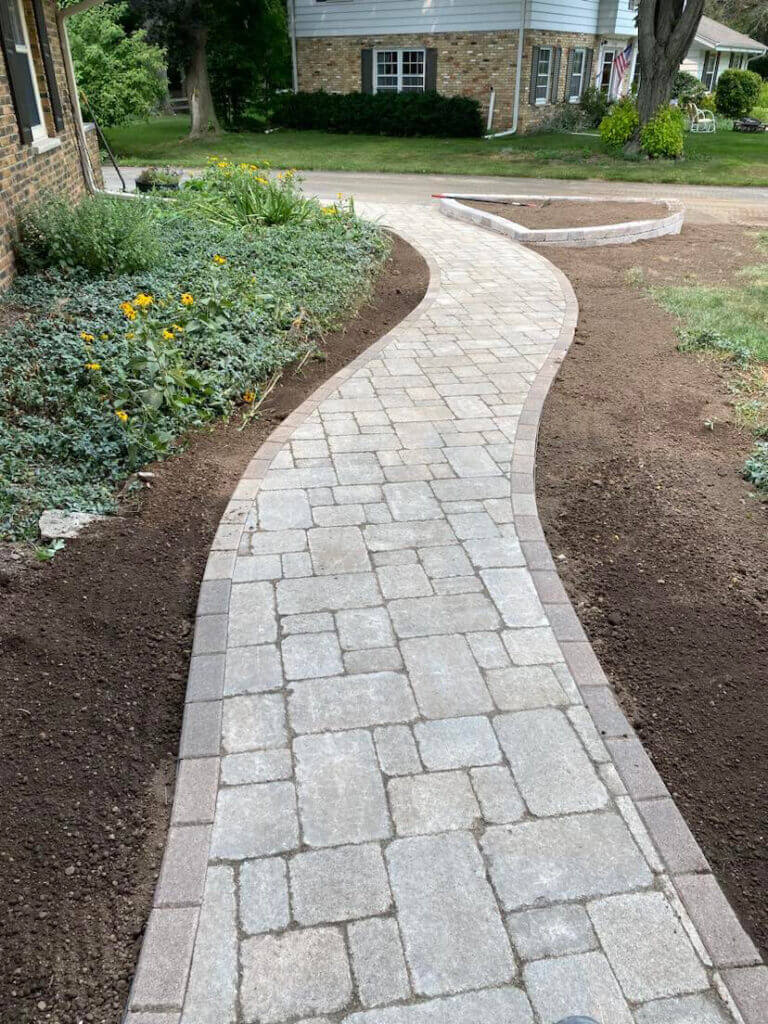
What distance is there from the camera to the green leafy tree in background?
55.7 feet

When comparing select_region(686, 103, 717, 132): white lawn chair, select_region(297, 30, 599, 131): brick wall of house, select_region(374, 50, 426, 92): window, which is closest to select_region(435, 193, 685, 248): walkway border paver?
select_region(297, 30, 599, 131): brick wall of house

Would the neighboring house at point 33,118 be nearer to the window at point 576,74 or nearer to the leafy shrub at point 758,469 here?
the leafy shrub at point 758,469

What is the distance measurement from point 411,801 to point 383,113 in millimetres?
26256

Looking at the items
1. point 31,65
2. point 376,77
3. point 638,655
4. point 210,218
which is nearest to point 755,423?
point 638,655

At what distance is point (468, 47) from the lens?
79.5ft

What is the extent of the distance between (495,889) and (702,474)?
330 centimetres

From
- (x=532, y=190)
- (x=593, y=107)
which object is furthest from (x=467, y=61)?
(x=532, y=190)

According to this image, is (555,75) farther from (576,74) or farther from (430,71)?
(430,71)

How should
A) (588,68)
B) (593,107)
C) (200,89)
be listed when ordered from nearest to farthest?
1. (200,89)
2. (593,107)
3. (588,68)

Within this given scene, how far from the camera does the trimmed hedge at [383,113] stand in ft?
80.6

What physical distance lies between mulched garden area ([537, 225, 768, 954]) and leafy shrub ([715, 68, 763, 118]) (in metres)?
30.6

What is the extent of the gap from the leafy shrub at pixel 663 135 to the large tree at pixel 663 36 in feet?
1.88

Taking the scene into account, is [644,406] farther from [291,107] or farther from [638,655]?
[291,107]

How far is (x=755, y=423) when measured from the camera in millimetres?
5629
